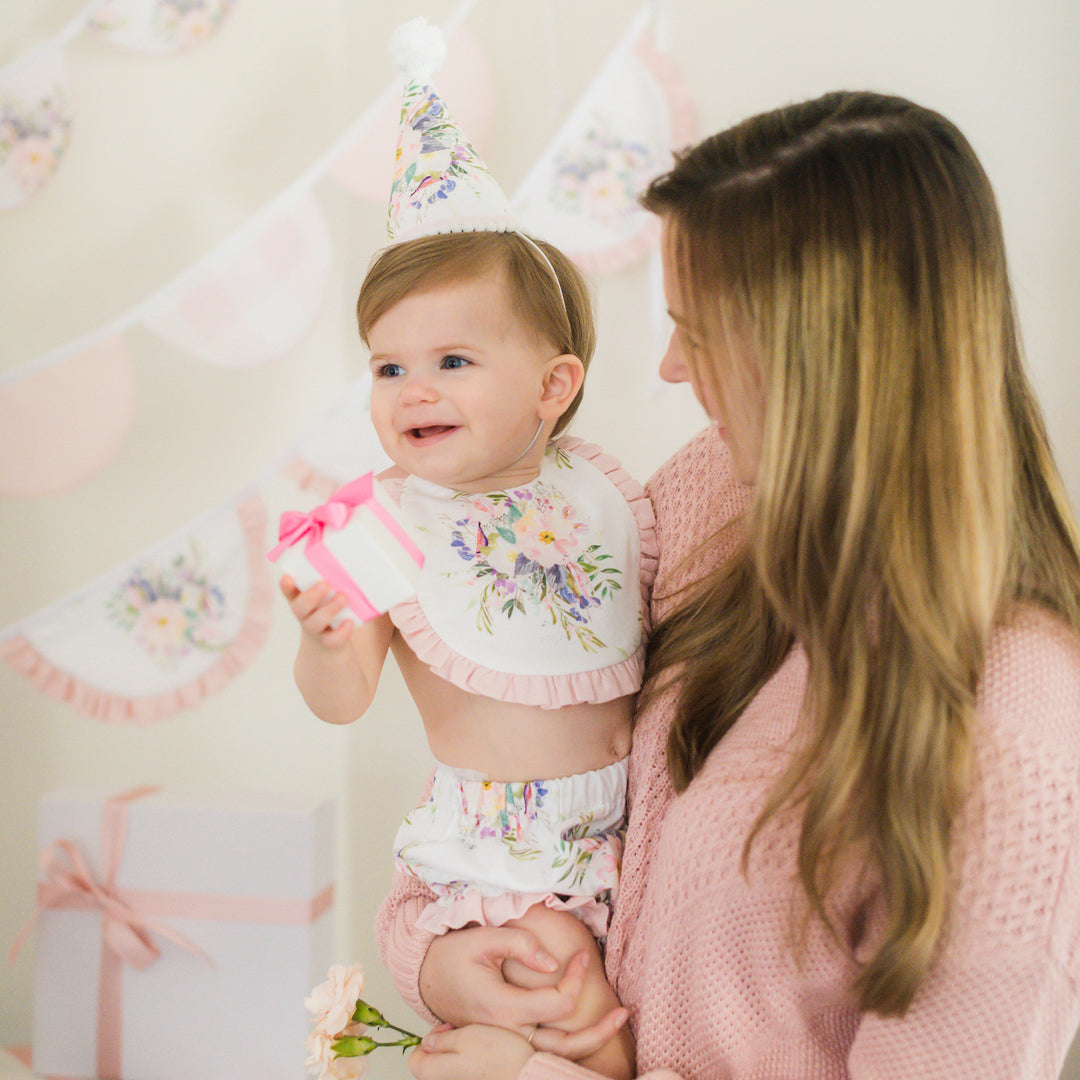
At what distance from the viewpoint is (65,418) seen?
1.69 m

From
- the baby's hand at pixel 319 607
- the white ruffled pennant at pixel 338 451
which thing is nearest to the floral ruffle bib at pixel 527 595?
the baby's hand at pixel 319 607

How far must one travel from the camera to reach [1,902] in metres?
1.91

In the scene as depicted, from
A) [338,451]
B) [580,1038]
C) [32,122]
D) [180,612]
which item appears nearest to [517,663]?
[580,1038]

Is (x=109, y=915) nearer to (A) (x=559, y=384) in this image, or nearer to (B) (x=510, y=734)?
(B) (x=510, y=734)

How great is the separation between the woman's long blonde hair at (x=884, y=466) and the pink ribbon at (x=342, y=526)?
0.29 m

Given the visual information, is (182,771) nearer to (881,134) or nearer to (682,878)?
(682,878)

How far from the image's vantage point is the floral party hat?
1.10 metres

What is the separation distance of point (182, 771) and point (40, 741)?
0.83 feet

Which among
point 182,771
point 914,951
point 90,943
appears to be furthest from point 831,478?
point 182,771

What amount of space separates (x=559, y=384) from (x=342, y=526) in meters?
0.41

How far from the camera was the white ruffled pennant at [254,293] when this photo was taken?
1608mm

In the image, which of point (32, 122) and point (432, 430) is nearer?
point (432, 430)

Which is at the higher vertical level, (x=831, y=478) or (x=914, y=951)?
(x=831, y=478)

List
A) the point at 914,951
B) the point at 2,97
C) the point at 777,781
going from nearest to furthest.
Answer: the point at 914,951, the point at 777,781, the point at 2,97
